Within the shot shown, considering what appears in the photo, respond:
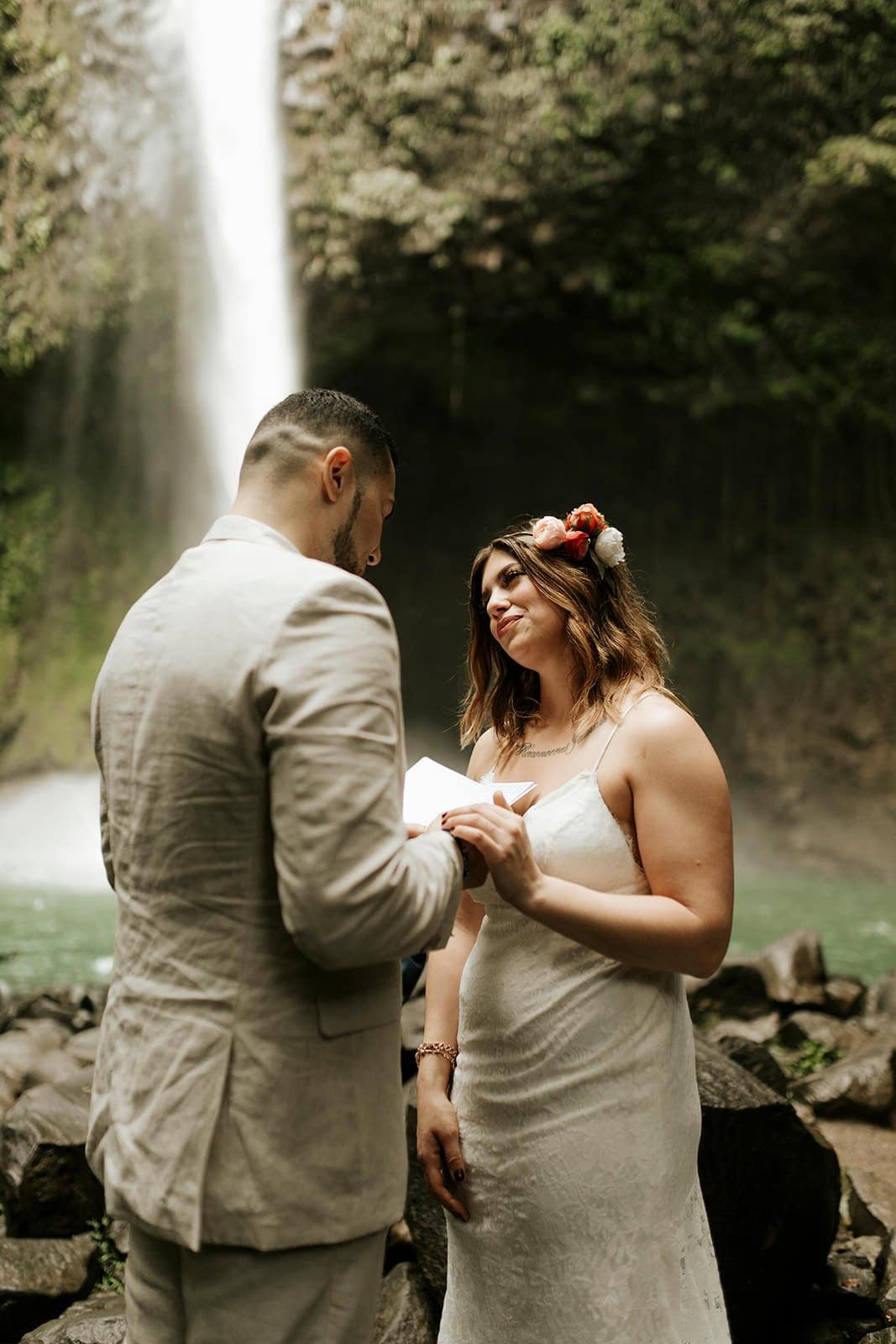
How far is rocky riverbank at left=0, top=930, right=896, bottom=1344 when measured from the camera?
3027 millimetres

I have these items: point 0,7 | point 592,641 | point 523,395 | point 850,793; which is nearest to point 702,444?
point 523,395

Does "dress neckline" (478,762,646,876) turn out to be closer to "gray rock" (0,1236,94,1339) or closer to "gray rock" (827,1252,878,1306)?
"gray rock" (827,1252,878,1306)

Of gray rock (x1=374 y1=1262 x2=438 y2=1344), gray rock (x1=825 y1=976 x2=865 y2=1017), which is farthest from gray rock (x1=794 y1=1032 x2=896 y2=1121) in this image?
gray rock (x1=374 y1=1262 x2=438 y2=1344)

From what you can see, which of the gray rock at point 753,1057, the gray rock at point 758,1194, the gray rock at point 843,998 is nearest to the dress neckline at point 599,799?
the gray rock at point 758,1194

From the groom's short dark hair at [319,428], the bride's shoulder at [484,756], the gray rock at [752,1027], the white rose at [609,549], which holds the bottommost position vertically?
the gray rock at [752,1027]

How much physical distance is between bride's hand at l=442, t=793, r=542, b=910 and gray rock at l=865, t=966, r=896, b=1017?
569 cm

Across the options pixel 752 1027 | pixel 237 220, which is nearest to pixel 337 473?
pixel 752 1027

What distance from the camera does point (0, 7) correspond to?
13.1 meters

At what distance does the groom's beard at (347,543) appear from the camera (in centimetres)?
180

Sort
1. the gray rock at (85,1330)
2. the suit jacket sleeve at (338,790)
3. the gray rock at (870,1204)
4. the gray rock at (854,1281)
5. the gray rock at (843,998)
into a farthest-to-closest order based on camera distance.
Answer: the gray rock at (843,998)
the gray rock at (870,1204)
the gray rock at (854,1281)
the gray rock at (85,1330)
the suit jacket sleeve at (338,790)

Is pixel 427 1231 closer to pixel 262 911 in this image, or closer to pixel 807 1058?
pixel 262 911

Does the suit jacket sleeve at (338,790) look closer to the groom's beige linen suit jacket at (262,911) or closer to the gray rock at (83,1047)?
the groom's beige linen suit jacket at (262,911)

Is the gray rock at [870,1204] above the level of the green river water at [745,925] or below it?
above

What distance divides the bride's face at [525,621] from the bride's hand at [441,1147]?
912 millimetres
